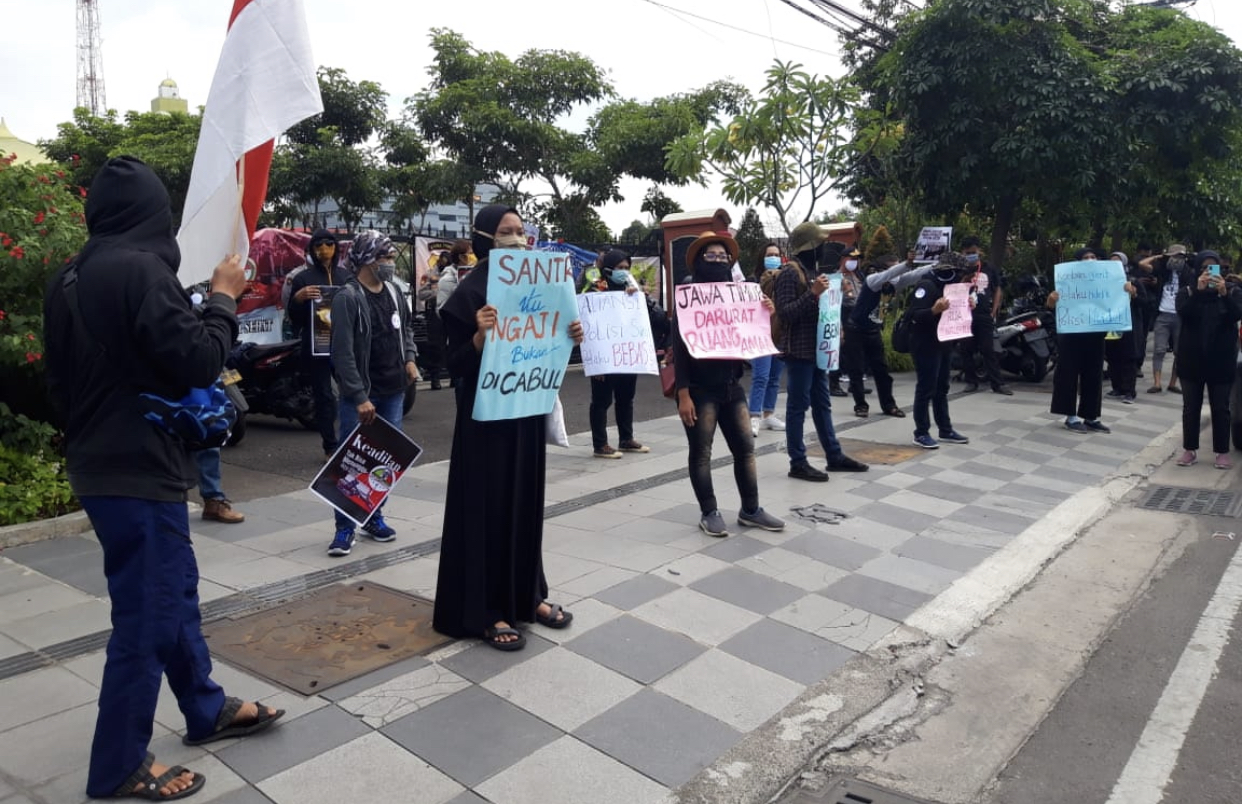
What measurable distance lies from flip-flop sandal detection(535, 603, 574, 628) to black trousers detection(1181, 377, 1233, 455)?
6647mm

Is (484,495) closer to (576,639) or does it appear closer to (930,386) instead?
(576,639)

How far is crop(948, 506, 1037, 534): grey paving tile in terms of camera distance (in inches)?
258

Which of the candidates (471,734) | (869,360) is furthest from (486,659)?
(869,360)

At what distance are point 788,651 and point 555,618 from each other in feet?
3.56

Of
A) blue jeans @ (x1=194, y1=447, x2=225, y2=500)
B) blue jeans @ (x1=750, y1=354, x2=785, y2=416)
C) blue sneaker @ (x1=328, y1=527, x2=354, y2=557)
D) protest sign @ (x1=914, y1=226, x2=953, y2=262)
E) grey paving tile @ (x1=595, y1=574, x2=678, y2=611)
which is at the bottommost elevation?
grey paving tile @ (x1=595, y1=574, x2=678, y2=611)

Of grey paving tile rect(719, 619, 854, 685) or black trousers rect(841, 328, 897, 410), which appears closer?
grey paving tile rect(719, 619, 854, 685)

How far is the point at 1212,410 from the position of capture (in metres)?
8.53

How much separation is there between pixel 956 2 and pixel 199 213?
13.4m

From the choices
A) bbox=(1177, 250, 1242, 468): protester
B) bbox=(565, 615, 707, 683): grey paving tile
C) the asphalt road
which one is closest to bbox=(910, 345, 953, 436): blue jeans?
bbox=(1177, 250, 1242, 468): protester

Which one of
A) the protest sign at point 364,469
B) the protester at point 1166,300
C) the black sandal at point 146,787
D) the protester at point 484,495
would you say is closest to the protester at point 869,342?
the protester at point 1166,300

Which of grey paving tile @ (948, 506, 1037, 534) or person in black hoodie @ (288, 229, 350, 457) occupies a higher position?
person in black hoodie @ (288, 229, 350, 457)

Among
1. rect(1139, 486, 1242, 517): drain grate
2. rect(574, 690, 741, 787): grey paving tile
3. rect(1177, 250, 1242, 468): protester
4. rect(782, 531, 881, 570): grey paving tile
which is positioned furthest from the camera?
rect(1177, 250, 1242, 468): protester

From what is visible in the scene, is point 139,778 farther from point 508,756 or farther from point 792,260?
point 792,260

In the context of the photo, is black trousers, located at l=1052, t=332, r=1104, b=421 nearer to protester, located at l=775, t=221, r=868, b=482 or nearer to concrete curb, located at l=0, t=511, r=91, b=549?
protester, located at l=775, t=221, r=868, b=482
